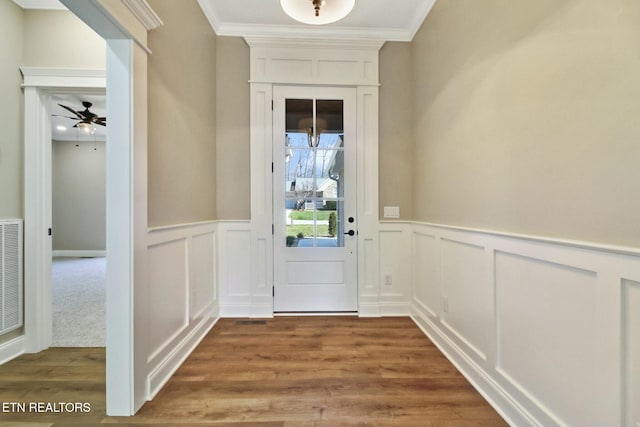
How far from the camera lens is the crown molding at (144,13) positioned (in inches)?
53.4

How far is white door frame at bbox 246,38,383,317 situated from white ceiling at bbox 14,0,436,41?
0.33ft

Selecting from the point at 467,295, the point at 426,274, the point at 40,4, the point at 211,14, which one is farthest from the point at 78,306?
the point at 467,295

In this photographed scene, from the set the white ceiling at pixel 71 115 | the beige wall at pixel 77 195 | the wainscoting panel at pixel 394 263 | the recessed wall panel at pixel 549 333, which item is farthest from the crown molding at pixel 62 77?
the beige wall at pixel 77 195

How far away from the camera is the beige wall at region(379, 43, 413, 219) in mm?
2754

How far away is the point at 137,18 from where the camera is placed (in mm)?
1427

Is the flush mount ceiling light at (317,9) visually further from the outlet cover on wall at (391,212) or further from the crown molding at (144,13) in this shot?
the outlet cover on wall at (391,212)

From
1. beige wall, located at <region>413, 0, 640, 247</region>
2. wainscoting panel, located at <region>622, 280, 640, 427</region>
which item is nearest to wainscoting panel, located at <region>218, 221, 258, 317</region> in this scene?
beige wall, located at <region>413, 0, 640, 247</region>

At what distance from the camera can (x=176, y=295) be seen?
6.24 feet

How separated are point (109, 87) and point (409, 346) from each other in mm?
2630

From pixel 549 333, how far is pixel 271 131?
256cm

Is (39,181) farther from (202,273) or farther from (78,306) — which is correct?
(78,306)

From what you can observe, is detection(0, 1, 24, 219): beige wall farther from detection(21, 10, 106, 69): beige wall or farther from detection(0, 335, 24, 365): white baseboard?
detection(0, 335, 24, 365): white baseboard

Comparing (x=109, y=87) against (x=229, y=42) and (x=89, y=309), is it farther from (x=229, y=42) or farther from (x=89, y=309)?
(x=89, y=309)

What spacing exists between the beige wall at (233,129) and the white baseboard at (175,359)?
1.07 meters
